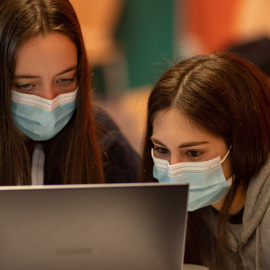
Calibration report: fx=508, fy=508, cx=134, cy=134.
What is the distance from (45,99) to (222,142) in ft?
1.71

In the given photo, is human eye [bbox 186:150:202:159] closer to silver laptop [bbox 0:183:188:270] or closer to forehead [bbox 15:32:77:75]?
silver laptop [bbox 0:183:188:270]

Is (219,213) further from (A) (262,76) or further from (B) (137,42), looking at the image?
(B) (137,42)

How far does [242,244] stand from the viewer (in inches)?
→ 55.0

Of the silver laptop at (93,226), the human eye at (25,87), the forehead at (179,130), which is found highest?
the human eye at (25,87)

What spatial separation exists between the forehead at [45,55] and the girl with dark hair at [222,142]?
0.28 metres

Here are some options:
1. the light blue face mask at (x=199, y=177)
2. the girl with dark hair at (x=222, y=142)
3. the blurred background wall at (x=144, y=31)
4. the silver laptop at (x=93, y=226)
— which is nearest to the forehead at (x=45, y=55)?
the girl with dark hair at (x=222, y=142)

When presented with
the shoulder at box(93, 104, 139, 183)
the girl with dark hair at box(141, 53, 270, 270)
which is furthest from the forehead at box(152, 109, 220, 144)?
the shoulder at box(93, 104, 139, 183)

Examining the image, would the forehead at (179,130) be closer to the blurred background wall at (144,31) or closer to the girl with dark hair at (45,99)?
the girl with dark hair at (45,99)

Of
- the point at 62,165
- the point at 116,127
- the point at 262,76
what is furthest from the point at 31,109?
the point at 262,76

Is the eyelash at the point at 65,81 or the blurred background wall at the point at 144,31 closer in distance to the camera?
the eyelash at the point at 65,81

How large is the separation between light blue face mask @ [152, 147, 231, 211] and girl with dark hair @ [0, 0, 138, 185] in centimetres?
33

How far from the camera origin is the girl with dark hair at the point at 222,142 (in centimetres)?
134

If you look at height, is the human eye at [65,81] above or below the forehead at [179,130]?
above

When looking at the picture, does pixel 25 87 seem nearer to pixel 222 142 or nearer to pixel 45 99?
pixel 45 99
